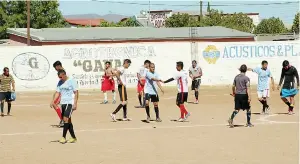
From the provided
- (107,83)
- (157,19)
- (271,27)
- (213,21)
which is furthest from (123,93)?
(157,19)

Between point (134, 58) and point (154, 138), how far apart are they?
1892 centimetres

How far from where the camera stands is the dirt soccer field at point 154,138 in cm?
1200

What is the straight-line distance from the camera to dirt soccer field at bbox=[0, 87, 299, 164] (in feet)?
39.4

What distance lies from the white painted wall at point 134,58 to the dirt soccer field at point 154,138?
9.39m

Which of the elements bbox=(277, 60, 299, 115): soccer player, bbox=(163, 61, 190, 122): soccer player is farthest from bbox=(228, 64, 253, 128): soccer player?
bbox=(277, 60, 299, 115): soccer player

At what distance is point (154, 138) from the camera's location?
14.8 metres

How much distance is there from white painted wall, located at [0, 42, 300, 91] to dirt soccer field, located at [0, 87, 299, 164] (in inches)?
370

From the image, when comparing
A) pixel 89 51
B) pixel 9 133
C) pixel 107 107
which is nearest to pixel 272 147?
pixel 9 133

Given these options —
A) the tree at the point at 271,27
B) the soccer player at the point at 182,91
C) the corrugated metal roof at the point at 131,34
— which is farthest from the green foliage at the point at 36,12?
the soccer player at the point at 182,91

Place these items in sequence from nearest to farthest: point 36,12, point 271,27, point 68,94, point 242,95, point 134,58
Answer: point 68,94 < point 242,95 < point 134,58 < point 271,27 < point 36,12

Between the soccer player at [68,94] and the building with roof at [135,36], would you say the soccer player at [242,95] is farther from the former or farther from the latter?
the building with roof at [135,36]

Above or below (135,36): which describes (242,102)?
below

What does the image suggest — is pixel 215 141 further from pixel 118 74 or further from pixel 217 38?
pixel 217 38

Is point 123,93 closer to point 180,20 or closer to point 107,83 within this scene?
point 107,83
